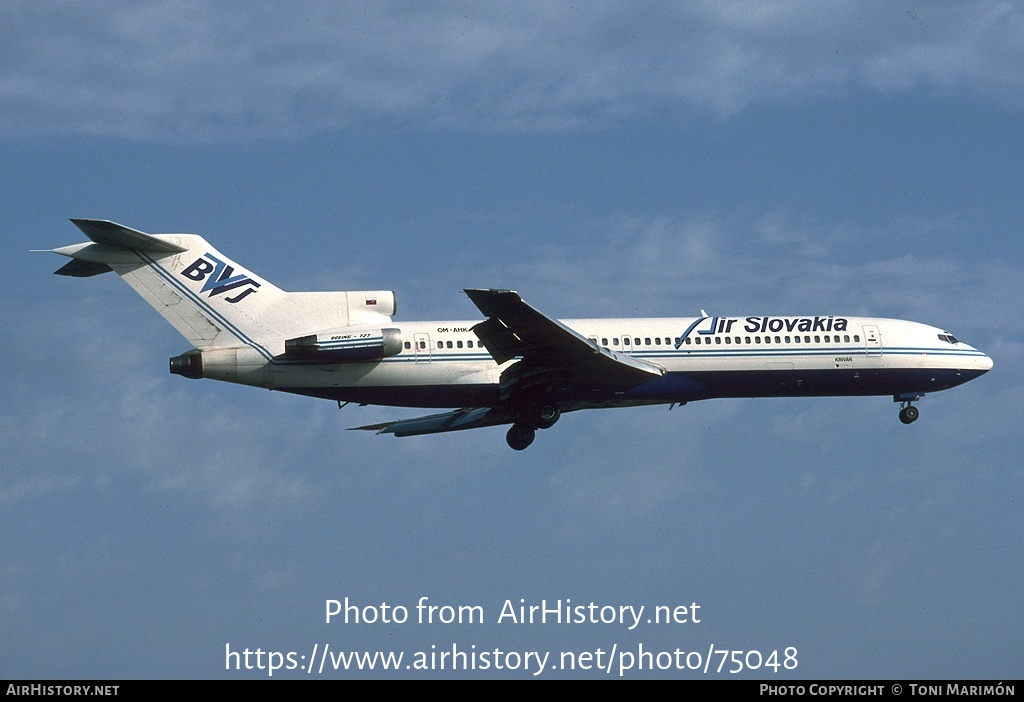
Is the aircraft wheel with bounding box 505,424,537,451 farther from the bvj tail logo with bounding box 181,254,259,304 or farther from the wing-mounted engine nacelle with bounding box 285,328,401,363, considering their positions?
the bvj tail logo with bounding box 181,254,259,304

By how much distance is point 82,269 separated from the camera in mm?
38938

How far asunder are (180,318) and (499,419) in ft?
34.5

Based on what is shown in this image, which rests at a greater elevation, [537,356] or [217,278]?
[217,278]

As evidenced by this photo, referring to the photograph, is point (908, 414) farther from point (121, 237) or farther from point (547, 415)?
point (121, 237)

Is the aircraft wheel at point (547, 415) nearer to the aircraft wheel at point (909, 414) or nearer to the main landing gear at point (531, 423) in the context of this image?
the main landing gear at point (531, 423)

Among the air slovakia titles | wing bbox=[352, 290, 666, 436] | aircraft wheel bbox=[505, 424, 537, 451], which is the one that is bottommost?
aircraft wheel bbox=[505, 424, 537, 451]

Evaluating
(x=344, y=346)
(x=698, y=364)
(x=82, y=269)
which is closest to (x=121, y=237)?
(x=82, y=269)

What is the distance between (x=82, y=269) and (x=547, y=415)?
1447 centimetres

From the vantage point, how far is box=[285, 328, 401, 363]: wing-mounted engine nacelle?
1532 inches

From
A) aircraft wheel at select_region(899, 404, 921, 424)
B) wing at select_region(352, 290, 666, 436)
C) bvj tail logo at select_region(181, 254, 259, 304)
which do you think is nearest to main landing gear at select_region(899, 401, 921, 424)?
aircraft wheel at select_region(899, 404, 921, 424)

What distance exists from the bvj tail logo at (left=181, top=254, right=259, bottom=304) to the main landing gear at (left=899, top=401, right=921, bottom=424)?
21.5 m

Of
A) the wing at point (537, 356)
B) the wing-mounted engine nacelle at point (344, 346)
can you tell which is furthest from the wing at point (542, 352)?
the wing-mounted engine nacelle at point (344, 346)

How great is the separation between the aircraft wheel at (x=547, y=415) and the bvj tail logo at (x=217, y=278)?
9.42 metres
